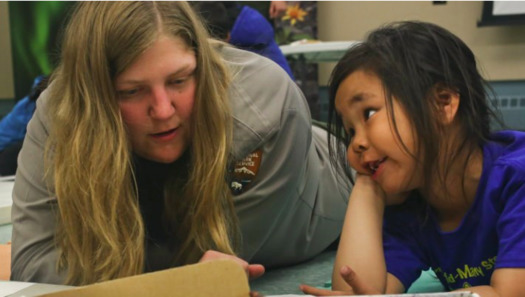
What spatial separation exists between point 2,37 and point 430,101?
4410 millimetres

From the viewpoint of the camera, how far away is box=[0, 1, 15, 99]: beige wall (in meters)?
4.70

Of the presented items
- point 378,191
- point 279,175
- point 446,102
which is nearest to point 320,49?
point 279,175

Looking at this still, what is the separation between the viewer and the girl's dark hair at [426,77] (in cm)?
94

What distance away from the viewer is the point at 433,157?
949mm

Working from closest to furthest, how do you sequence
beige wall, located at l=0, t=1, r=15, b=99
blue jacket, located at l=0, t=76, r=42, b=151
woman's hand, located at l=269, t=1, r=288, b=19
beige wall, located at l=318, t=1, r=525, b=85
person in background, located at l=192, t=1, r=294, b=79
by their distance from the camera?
person in background, located at l=192, t=1, r=294, b=79 → blue jacket, located at l=0, t=76, r=42, b=151 → beige wall, located at l=318, t=1, r=525, b=85 → woman's hand, located at l=269, t=1, r=288, b=19 → beige wall, located at l=0, t=1, r=15, b=99

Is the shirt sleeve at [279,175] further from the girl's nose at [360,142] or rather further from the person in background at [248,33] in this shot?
the person in background at [248,33]

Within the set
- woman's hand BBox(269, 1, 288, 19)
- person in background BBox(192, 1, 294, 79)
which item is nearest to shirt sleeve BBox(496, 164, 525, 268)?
person in background BBox(192, 1, 294, 79)

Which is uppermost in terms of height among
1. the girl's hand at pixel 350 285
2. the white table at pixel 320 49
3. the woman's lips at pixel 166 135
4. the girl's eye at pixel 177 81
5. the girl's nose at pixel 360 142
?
the girl's eye at pixel 177 81

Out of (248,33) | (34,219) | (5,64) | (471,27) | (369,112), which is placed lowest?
(5,64)

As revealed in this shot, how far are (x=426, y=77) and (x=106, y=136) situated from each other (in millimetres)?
528

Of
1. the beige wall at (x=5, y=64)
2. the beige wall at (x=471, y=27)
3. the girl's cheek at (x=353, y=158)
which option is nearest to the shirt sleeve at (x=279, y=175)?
the girl's cheek at (x=353, y=158)

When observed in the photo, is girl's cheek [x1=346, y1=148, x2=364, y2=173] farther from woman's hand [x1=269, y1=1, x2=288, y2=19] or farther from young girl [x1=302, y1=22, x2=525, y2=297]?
woman's hand [x1=269, y1=1, x2=288, y2=19]

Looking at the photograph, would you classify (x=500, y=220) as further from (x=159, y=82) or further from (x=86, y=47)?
(x=86, y=47)

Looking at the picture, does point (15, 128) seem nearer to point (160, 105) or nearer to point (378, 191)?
point (160, 105)
